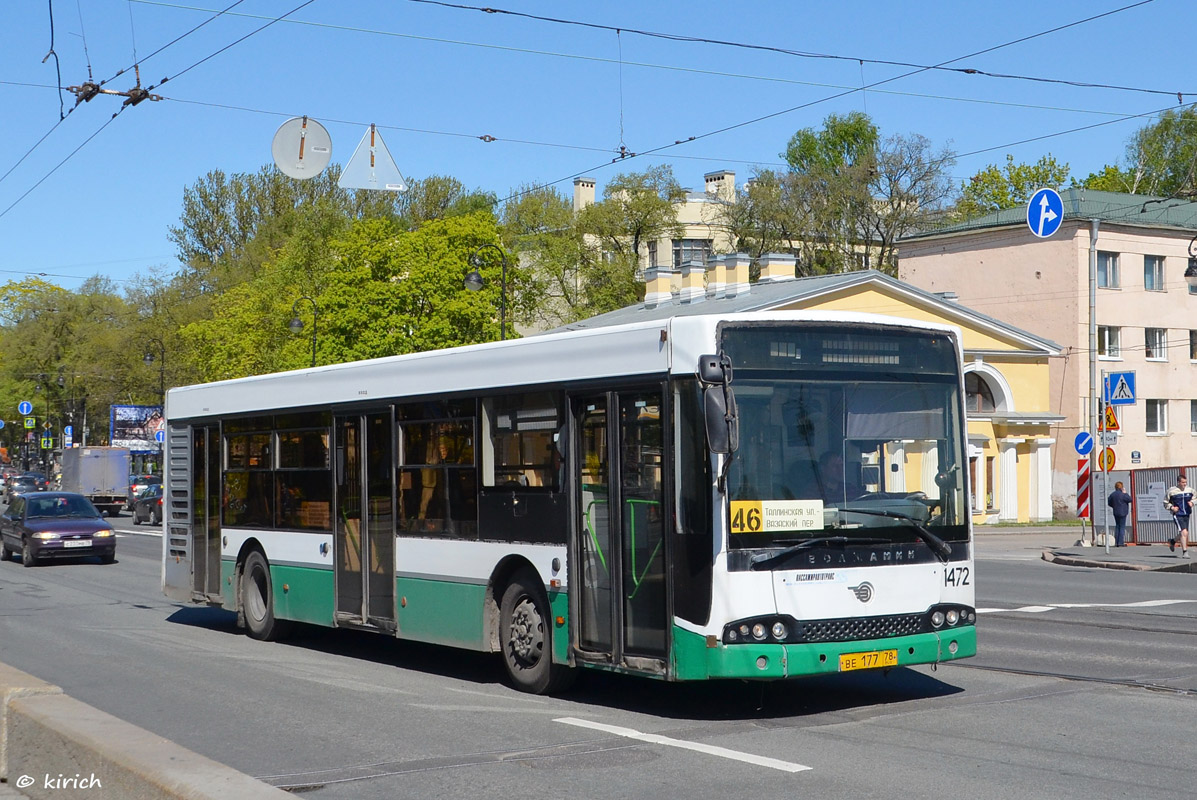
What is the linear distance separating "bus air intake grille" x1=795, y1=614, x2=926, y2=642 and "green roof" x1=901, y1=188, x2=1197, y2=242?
173ft

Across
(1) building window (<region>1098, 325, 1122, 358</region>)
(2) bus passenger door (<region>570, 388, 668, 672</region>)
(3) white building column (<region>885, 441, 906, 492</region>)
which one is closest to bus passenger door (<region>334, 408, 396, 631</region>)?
(2) bus passenger door (<region>570, 388, 668, 672</region>)

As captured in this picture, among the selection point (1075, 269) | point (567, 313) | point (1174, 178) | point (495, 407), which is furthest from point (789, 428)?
point (1174, 178)

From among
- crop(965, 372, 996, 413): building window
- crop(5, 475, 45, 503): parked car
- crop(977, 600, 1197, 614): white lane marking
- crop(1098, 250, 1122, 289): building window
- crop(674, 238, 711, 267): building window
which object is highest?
crop(674, 238, 711, 267): building window

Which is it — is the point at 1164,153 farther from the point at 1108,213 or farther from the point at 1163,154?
the point at 1108,213

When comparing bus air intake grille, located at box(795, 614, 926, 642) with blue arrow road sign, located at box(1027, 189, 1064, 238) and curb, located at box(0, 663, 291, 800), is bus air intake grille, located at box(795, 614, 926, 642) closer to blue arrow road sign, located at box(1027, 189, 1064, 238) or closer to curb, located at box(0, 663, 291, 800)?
curb, located at box(0, 663, 291, 800)

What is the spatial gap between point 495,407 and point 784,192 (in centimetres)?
6158

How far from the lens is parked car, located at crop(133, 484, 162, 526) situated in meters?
56.1

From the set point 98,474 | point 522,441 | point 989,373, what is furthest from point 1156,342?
point 522,441

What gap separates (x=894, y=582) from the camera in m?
9.97

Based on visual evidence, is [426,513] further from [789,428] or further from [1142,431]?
[1142,431]

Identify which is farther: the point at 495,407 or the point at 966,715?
the point at 495,407

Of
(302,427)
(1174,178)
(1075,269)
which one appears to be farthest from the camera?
(1174,178)

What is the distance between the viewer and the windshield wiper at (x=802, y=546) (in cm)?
952

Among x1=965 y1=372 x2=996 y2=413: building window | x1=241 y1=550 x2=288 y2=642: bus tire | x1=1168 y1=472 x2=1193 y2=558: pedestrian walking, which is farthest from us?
x1=965 y1=372 x2=996 y2=413: building window
